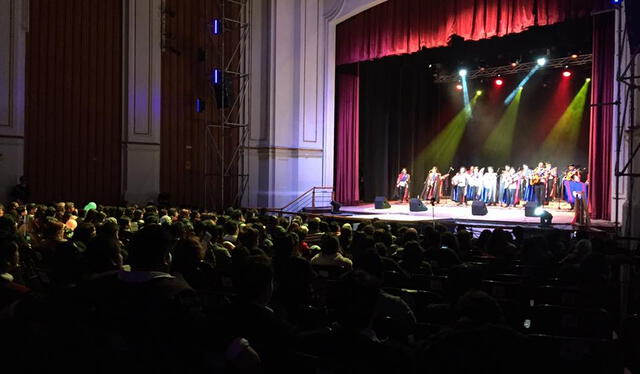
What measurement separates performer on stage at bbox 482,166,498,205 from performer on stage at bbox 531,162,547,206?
1.38 m

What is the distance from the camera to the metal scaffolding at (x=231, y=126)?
15177 mm

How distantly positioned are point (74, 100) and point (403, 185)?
1015 cm

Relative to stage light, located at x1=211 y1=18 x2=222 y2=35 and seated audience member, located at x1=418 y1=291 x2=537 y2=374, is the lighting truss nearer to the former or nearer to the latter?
stage light, located at x1=211 y1=18 x2=222 y2=35

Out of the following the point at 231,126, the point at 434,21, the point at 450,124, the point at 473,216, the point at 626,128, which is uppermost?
the point at 434,21

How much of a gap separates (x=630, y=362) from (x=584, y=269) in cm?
176

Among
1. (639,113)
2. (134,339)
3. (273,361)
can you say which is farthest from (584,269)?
(639,113)

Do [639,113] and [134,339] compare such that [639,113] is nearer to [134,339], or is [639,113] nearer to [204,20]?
[134,339]

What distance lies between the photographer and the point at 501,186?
17281mm

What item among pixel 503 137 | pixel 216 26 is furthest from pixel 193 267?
pixel 503 137

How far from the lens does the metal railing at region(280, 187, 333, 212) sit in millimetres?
15297

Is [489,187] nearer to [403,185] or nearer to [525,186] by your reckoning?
[525,186]

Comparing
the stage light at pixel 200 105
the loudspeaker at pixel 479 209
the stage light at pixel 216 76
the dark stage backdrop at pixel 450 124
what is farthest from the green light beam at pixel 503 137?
the stage light at pixel 200 105

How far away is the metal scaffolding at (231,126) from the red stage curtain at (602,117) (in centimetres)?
850

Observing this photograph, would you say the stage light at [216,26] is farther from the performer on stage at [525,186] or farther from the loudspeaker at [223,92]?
the performer on stage at [525,186]
